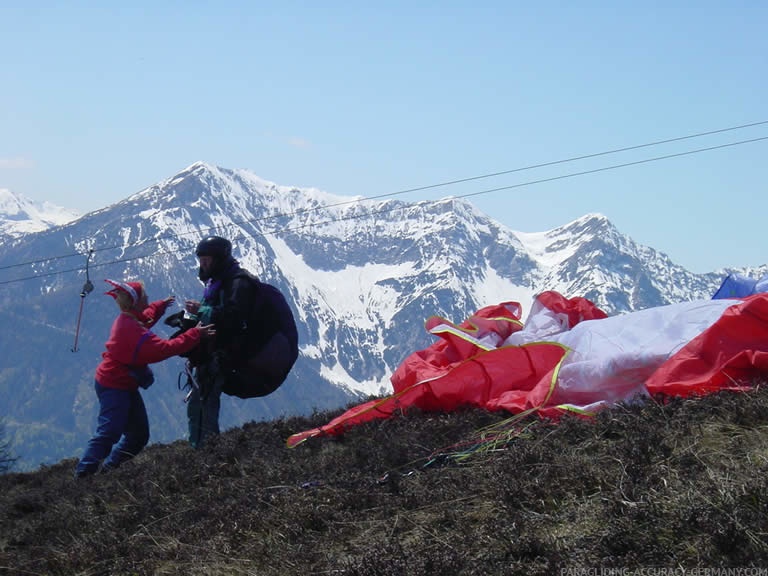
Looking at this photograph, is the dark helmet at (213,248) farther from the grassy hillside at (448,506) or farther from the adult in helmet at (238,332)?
the grassy hillside at (448,506)

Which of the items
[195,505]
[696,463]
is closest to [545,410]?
[696,463]

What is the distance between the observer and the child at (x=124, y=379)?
8.91 meters

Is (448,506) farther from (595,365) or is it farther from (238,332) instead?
(238,332)

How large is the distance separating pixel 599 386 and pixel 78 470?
533 centimetres

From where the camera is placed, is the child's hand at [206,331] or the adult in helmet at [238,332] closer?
the child's hand at [206,331]

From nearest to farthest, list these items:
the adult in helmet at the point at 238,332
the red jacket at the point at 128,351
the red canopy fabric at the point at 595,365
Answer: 1. the red canopy fabric at the point at 595,365
2. the adult in helmet at the point at 238,332
3. the red jacket at the point at 128,351

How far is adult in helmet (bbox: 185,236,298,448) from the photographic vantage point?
8.59 m

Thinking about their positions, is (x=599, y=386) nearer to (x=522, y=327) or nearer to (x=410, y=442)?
(x=410, y=442)

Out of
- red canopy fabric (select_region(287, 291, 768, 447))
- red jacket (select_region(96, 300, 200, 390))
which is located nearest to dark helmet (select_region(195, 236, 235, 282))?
red jacket (select_region(96, 300, 200, 390))

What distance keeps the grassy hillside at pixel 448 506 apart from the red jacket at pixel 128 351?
5.32 feet

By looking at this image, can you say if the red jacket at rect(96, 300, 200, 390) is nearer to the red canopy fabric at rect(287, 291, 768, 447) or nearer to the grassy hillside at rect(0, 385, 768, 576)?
the grassy hillside at rect(0, 385, 768, 576)

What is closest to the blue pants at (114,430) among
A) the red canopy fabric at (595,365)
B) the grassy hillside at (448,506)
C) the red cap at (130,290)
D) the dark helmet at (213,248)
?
the red cap at (130,290)

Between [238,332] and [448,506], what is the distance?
4237 mm

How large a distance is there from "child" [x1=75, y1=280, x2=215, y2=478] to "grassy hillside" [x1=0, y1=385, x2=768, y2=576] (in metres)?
1.49
